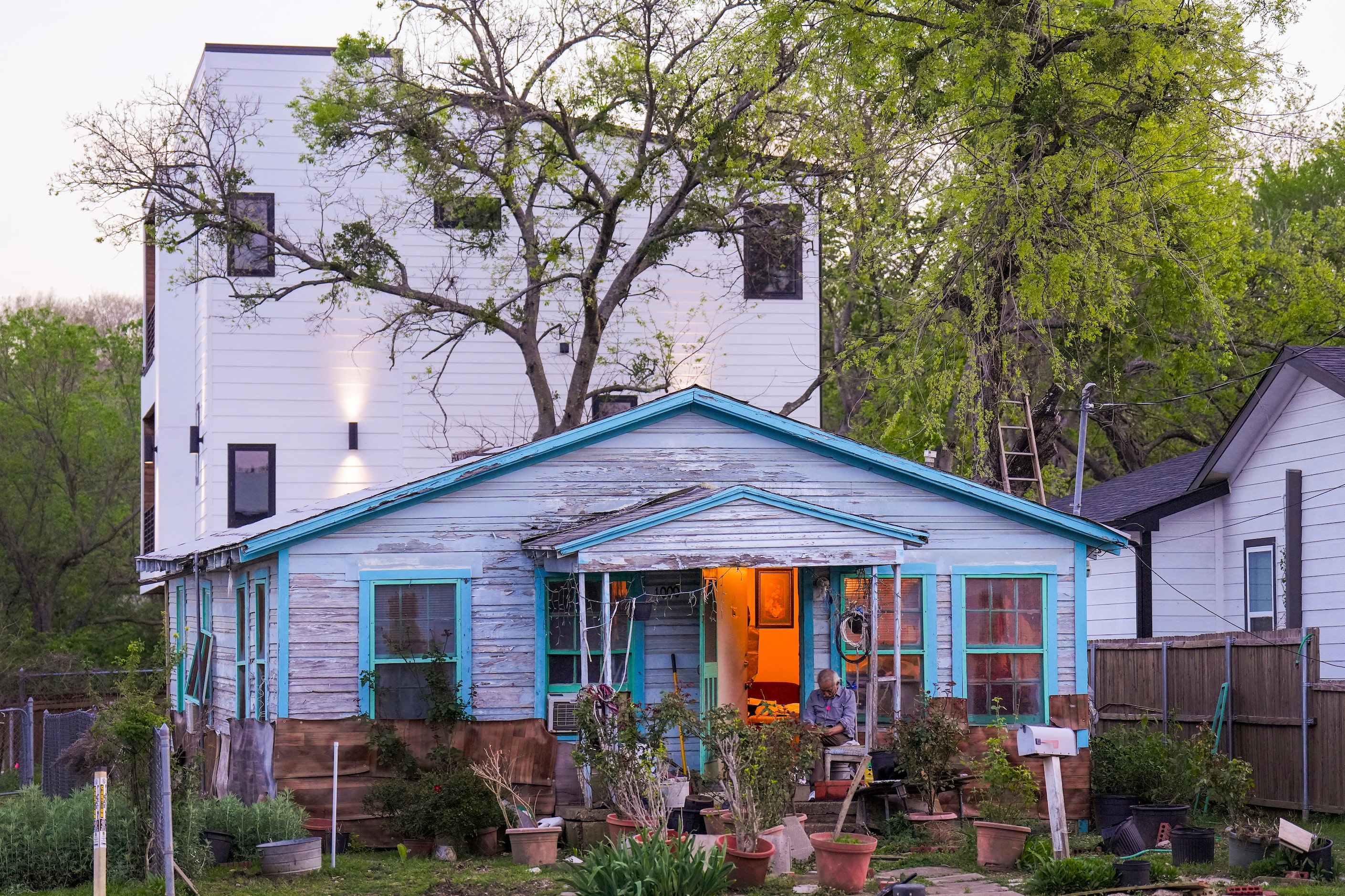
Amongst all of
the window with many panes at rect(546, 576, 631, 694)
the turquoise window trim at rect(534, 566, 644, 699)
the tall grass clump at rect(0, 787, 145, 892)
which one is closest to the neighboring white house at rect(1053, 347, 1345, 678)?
the turquoise window trim at rect(534, 566, 644, 699)

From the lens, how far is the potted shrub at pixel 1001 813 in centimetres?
1201

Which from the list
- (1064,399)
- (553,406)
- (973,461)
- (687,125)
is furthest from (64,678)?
(1064,399)

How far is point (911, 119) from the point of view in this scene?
71.1ft

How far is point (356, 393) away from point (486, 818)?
13663mm

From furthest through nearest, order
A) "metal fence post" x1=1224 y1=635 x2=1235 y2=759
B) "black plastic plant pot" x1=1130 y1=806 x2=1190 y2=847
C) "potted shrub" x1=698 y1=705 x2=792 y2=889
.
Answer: "metal fence post" x1=1224 y1=635 x2=1235 y2=759
"black plastic plant pot" x1=1130 y1=806 x2=1190 y2=847
"potted shrub" x1=698 y1=705 x2=792 y2=889

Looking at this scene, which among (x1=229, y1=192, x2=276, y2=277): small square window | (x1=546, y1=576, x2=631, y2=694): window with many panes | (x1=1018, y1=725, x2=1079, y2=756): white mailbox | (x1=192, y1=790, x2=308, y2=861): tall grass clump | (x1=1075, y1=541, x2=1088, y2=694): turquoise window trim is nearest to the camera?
(x1=1018, y1=725, x2=1079, y2=756): white mailbox

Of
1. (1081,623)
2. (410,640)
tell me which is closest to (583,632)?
(410,640)

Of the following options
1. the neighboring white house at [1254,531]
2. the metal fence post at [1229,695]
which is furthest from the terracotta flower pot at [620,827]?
the neighboring white house at [1254,531]

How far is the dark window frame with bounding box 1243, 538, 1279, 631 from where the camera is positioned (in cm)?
1827

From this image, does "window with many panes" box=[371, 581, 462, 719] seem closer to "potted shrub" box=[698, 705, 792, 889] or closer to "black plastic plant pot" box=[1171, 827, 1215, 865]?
"potted shrub" box=[698, 705, 792, 889]

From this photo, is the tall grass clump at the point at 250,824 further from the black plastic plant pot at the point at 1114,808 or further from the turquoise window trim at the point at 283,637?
the black plastic plant pot at the point at 1114,808

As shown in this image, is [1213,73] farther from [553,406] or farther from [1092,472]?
[1092,472]

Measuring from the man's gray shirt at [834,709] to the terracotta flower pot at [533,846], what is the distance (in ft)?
9.85

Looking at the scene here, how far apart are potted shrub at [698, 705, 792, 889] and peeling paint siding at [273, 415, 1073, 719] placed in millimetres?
2480
